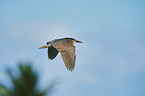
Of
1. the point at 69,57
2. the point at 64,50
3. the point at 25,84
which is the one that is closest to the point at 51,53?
the point at 64,50

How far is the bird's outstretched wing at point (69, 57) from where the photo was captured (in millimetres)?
8680

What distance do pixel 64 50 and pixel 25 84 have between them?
2.59 meters

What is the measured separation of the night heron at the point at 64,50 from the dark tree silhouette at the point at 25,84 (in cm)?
172

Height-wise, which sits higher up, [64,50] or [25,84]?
[64,50]

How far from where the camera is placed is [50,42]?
865 cm

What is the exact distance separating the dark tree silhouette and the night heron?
1719mm

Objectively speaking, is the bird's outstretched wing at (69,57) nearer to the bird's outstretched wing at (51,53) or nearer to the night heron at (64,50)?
Result: the night heron at (64,50)

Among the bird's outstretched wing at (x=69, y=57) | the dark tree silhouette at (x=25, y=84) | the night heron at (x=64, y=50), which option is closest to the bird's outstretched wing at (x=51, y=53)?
the night heron at (x=64, y=50)

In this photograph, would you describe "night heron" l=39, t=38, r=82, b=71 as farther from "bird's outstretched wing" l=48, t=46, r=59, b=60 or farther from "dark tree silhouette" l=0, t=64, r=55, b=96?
"dark tree silhouette" l=0, t=64, r=55, b=96

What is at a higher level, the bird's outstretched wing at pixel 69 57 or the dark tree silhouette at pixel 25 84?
the bird's outstretched wing at pixel 69 57

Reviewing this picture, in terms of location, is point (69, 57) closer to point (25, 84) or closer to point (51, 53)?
point (51, 53)

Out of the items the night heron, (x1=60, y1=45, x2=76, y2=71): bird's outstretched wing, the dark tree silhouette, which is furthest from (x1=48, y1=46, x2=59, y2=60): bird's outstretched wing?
the dark tree silhouette

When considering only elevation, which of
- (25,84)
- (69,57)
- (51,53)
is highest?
(51,53)

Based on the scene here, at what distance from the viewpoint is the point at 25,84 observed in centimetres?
680
